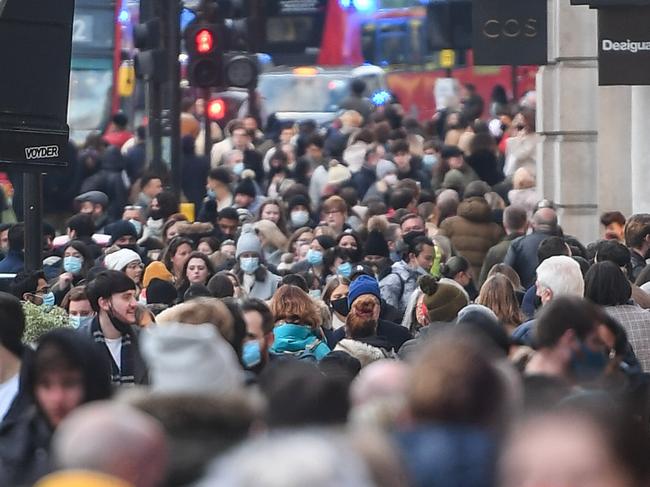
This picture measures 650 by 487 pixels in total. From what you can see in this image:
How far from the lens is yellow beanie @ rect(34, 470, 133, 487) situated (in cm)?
346

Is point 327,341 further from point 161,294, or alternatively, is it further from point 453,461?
point 453,461

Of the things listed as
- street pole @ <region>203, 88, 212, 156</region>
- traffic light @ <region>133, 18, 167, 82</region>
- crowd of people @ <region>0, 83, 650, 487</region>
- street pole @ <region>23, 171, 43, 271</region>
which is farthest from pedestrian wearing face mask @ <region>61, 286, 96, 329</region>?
street pole @ <region>203, 88, 212, 156</region>

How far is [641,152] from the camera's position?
16.2 m

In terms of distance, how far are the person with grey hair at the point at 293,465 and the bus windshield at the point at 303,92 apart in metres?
31.4

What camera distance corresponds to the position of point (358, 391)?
5059 millimetres

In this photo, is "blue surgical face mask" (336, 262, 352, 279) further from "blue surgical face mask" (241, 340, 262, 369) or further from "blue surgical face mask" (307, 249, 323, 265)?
"blue surgical face mask" (241, 340, 262, 369)

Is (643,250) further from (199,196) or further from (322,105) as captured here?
(322,105)

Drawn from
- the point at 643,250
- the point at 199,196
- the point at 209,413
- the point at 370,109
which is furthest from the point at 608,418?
the point at 370,109

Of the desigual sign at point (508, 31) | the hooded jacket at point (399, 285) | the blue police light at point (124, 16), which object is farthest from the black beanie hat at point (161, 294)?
the blue police light at point (124, 16)

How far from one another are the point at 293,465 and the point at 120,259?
33.3ft

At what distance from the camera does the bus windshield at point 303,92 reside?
35.2m

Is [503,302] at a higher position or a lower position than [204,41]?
lower

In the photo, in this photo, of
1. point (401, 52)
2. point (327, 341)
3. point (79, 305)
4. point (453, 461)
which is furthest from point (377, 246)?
point (401, 52)

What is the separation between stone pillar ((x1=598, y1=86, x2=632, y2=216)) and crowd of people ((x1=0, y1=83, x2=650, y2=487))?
984mm
